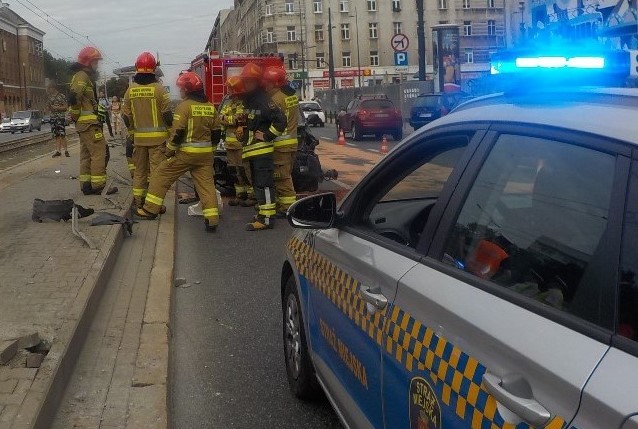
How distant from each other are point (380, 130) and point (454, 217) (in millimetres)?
25189

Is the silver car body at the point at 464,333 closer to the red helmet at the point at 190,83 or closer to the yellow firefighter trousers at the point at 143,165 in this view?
the red helmet at the point at 190,83

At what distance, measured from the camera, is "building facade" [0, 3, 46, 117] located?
96875mm

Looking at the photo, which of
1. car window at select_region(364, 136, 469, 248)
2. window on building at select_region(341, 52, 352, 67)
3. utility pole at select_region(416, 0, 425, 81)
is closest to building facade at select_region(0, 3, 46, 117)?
window on building at select_region(341, 52, 352, 67)

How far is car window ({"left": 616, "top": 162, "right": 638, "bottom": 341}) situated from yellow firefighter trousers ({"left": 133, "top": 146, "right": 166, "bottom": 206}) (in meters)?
8.39

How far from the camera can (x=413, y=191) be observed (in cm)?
346

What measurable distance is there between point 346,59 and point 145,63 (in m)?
79.5

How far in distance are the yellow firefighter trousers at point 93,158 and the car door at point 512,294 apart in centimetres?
883

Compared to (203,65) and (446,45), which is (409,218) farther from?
(446,45)

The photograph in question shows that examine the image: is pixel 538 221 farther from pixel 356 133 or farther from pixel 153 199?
pixel 356 133

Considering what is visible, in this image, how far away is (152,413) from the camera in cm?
386

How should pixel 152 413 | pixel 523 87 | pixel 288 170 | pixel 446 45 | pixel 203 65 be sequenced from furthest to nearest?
pixel 446 45, pixel 203 65, pixel 288 170, pixel 152 413, pixel 523 87

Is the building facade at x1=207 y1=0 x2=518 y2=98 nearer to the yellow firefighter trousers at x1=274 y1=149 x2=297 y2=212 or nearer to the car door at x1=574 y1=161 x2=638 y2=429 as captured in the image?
the yellow firefighter trousers at x1=274 y1=149 x2=297 y2=212

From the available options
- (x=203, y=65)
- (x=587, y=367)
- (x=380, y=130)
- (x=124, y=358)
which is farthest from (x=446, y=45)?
(x=587, y=367)

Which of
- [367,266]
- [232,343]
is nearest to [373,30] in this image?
[232,343]
